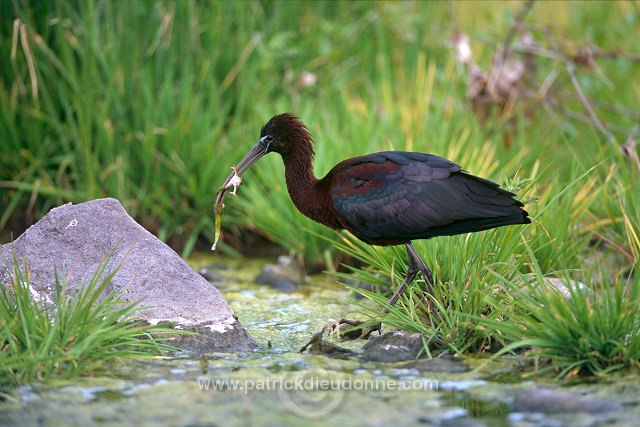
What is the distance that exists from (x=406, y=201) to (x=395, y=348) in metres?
0.78

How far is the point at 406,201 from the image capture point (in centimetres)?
483

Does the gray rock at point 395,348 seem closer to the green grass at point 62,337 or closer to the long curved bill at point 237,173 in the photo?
the green grass at point 62,337

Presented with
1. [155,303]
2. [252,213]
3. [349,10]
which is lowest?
[155,303]

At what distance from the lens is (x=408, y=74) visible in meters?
8.92

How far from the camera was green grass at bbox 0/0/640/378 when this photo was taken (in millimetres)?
6309

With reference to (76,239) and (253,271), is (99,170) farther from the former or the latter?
(76,239)

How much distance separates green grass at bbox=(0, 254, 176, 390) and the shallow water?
3.4 inches

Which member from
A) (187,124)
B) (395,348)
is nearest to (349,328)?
(395,348)

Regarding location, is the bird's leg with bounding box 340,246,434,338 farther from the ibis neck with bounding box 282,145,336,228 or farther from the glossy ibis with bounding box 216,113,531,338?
Answer: the ibis neck with bounding box 282,145,336,228

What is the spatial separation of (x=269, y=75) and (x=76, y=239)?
351 cm

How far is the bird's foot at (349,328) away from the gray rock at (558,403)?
1331 millimetres

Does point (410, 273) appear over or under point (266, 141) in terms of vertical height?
under

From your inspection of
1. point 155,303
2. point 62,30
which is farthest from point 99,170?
point 155,303

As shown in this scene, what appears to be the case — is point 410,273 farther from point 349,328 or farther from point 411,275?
point 349,328
